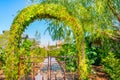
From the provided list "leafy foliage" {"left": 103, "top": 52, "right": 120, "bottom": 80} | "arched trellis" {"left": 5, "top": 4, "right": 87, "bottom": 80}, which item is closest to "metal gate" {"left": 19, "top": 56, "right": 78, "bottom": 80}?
"arched trellis" {"left": 5, "top": 4, "right": 87, "bottom": 80}

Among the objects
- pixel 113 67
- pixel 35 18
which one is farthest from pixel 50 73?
pixel 113 67

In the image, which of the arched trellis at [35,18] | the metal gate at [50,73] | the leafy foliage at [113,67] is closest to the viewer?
the arched trellis at [35,18]

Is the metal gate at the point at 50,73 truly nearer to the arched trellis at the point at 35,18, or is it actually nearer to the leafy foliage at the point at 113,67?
the arched trellis at the point at 35,18

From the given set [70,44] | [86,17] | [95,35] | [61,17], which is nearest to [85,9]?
[86,17]

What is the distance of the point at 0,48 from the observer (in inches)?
899

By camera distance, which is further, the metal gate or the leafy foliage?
the leafy foliage

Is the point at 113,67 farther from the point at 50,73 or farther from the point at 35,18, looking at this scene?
the point at 35,18

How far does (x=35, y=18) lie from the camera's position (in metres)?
12.3

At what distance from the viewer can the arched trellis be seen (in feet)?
39.1

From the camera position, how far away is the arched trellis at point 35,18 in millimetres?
11906

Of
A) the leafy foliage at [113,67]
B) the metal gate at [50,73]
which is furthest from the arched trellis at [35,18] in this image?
the leafy foliage at [113,67]

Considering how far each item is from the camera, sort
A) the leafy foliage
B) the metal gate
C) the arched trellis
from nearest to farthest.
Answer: the arched trellis
the metal gate
the leafy foliage

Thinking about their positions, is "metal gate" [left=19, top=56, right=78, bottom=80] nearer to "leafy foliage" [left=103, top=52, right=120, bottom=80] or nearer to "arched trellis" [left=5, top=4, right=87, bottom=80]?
"arched trellis" [left=5, top=4, right=87, bottom=80]

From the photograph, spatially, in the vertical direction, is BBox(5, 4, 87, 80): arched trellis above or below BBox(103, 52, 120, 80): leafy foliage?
above
